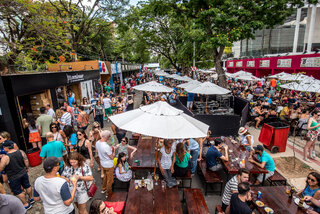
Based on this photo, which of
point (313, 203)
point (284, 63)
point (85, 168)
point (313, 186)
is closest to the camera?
point (313, 203)

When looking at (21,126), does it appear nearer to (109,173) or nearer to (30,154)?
(30,154)

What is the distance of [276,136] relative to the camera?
7.04 m

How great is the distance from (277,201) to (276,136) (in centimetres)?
418

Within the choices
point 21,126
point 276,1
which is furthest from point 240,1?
point 21,126

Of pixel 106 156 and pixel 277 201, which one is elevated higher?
pixel 106 156

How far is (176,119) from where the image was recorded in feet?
11.6

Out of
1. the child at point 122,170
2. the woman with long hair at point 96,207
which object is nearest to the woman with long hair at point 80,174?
the woman with long hair at point 96,207

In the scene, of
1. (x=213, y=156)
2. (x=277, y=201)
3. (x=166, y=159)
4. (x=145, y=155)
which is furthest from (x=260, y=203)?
(x=145, y=155)

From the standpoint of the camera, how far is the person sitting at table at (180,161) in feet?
14.6

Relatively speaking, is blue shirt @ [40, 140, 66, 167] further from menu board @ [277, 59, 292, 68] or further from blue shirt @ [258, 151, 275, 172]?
menu board @ [277, 59, 292, 68]

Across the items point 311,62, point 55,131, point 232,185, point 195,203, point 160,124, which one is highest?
point 311,62

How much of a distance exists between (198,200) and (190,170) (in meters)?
1.12

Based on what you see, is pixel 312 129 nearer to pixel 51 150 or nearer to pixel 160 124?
pixel 160 124

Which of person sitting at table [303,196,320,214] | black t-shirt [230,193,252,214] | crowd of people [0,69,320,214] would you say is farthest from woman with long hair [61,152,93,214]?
→ person sitting at table [303,196,320,214]
